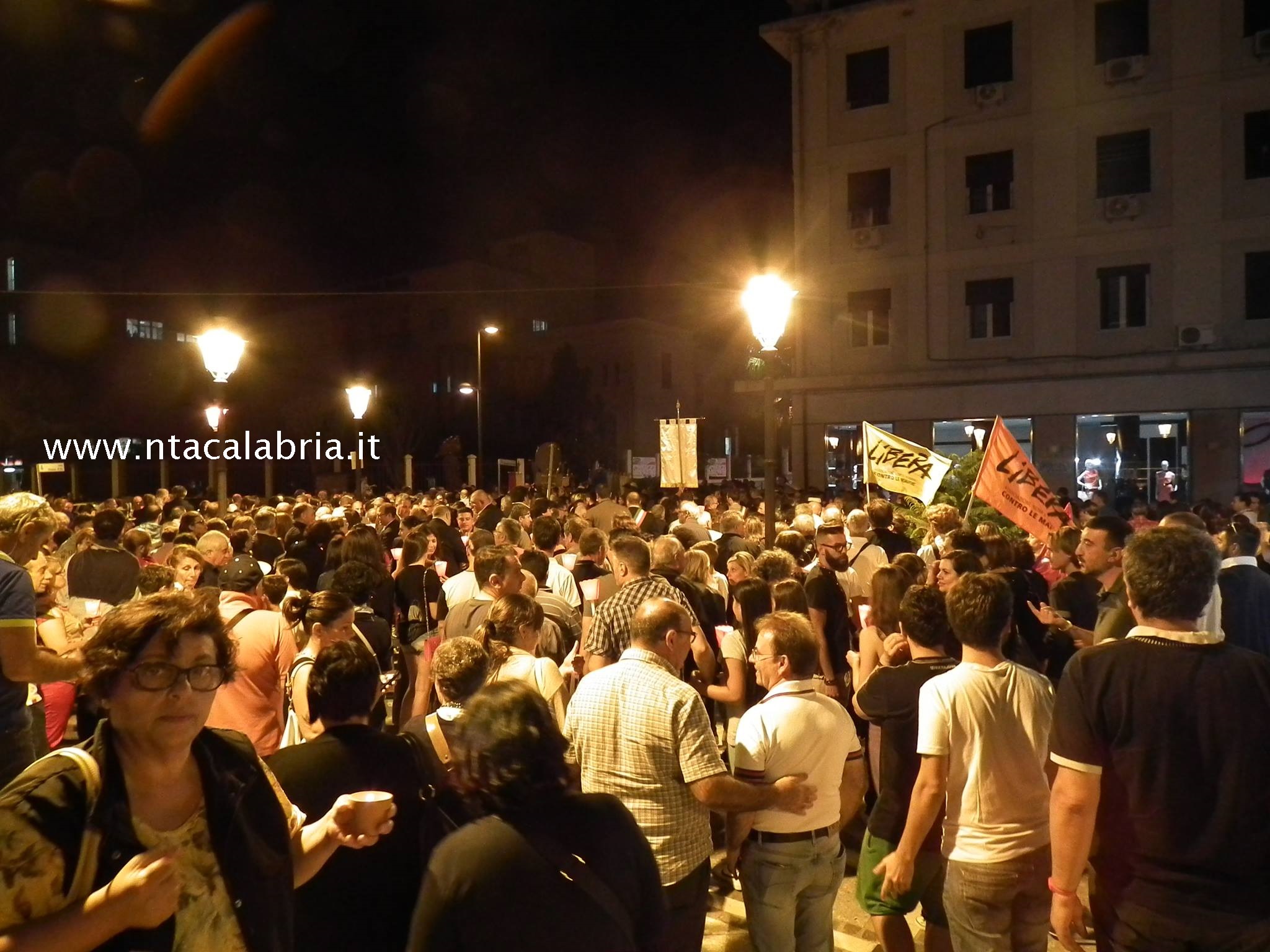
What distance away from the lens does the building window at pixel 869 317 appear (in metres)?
28.0

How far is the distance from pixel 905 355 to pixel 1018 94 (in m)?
7.31

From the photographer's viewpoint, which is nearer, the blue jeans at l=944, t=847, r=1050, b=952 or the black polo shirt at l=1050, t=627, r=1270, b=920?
the black polo shirt at l=1050, t=627, r=1270, b=920

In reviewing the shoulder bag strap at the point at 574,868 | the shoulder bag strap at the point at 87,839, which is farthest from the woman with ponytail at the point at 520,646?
the shoulder bag strap at the point at 87,839

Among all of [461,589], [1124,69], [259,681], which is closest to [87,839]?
[259,681]

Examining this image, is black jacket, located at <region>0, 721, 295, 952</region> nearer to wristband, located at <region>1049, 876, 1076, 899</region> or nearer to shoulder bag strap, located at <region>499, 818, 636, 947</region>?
shoulder bag strap, located at <region>499, 818, 636, 947</region>

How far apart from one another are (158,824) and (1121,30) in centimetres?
2923

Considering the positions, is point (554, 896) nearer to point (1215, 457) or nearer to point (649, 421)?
point (1215, 457)

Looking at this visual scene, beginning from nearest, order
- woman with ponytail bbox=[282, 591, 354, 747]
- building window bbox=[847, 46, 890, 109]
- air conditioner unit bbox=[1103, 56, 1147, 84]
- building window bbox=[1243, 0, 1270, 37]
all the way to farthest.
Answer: woman with ponytail bbox=[282, 591, 354, 747]
building window bbox=[1243, 0, 1270, 37]
air conditioner unit bbox=[1103, 56, 1147, 84]
building window bbox=[847, 46, 890, 109]


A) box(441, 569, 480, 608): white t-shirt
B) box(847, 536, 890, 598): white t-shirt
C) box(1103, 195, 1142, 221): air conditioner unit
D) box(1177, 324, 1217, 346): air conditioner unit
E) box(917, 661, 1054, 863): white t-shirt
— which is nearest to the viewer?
box(917, 661, 1054, 863): white t-shirt

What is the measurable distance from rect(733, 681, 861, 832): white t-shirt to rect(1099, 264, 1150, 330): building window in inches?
984

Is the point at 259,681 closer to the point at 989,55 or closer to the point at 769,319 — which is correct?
the point at 769,319

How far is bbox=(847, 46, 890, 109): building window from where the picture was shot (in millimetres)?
27766

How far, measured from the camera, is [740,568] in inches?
300

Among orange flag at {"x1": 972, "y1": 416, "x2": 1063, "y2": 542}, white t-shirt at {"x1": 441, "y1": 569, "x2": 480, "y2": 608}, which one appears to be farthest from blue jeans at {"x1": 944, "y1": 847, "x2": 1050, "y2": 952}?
orange flag at {"x1": 972, "y1": 416, "x2": 1063, "y2": 542}
